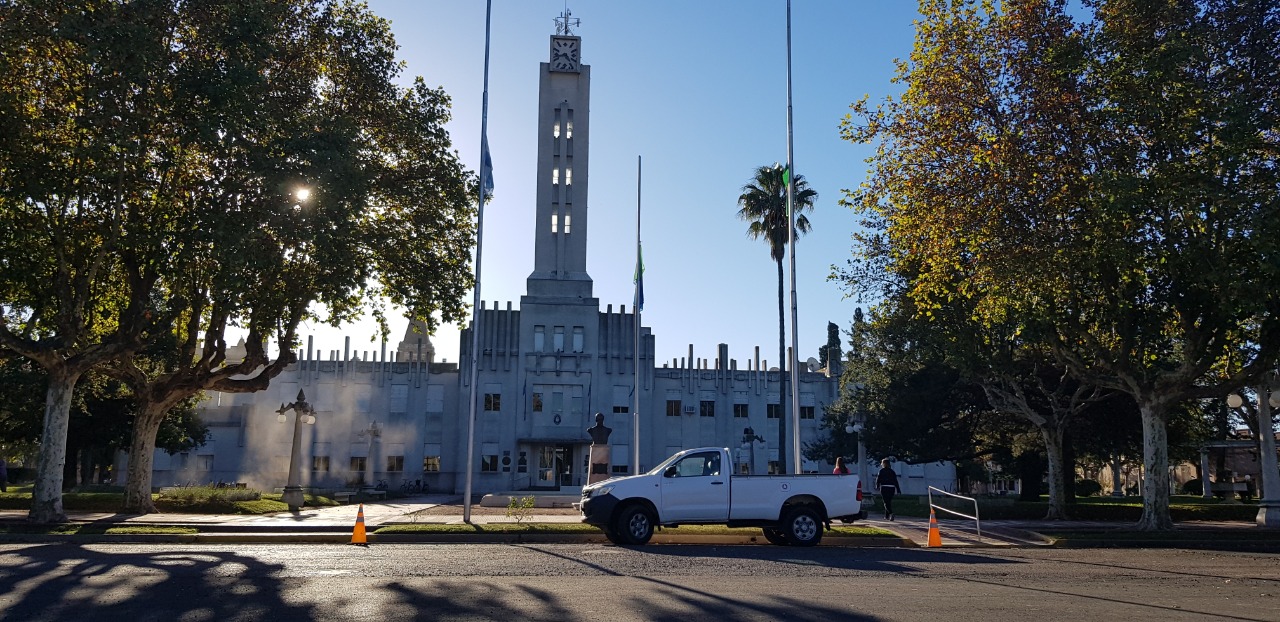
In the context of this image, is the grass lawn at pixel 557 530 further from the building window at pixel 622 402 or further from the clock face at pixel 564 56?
the clock face at pixel 564 56

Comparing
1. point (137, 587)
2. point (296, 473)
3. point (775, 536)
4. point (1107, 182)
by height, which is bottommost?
point (775, 536)

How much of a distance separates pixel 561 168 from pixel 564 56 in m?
6.86

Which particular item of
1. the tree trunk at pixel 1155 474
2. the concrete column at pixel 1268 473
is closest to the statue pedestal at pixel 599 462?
the tree trunk at pixel 1155 474

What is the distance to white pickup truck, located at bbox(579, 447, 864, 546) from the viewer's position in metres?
17.4

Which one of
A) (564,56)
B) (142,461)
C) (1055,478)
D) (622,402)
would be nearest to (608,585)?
(142,461)

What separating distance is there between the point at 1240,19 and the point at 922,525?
1319 centimetres

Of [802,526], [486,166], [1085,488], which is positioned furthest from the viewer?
[1085,488]

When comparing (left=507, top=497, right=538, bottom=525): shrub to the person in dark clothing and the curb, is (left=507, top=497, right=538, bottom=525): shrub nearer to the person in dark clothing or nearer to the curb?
→ the curb

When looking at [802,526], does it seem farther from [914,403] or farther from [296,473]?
[914,403]

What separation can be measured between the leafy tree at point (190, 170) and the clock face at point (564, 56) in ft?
107

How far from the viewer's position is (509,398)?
190 feet

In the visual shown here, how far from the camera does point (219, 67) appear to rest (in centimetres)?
2059

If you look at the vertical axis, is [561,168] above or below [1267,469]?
above

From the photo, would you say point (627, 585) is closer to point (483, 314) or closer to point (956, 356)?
point (956, 356)
